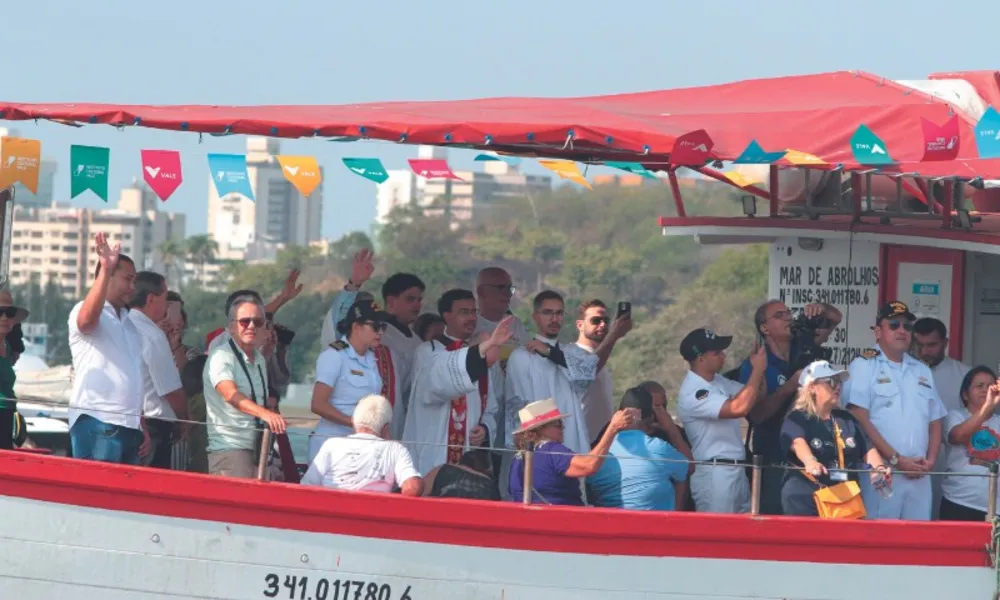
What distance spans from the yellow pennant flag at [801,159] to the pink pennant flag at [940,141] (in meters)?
0.80

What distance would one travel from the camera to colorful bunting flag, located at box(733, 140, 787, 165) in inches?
329

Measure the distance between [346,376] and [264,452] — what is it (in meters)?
0.76

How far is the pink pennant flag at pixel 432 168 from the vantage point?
12195 millimetres

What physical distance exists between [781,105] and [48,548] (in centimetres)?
456

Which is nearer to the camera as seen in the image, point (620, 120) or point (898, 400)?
point (620, 120)

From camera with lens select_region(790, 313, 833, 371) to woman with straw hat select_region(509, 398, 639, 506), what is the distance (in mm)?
1305

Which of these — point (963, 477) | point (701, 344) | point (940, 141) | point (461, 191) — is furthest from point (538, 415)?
point (461, 191)

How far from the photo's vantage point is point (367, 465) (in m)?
8.20

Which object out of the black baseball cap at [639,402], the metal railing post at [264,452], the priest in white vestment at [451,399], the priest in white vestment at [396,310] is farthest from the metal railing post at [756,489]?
the metal railing post at [264,452]

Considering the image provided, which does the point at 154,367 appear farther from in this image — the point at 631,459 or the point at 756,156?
the point at 756,156

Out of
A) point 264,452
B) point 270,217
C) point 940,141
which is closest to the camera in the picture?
point 264,452

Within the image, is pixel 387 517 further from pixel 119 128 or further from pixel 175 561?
pixel 119 128

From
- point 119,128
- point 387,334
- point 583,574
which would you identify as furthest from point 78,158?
point 583,574

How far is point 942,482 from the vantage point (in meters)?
8.96
